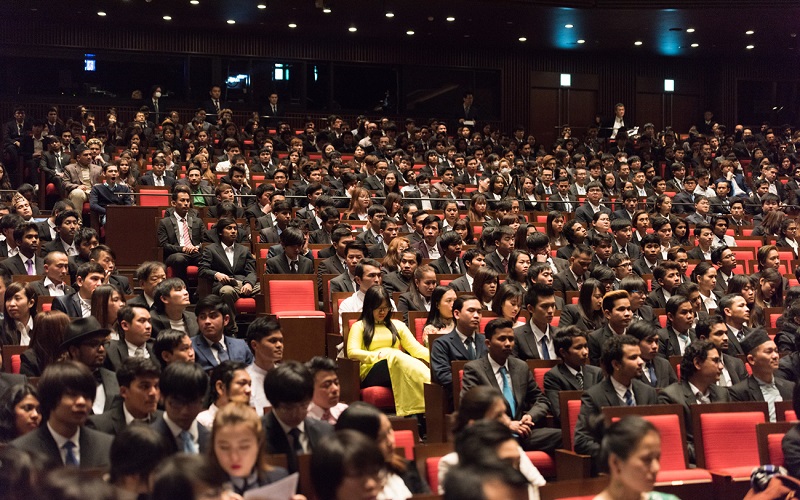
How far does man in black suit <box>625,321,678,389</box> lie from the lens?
13.1ft

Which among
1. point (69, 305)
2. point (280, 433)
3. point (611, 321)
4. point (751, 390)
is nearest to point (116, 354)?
point (69, 305)

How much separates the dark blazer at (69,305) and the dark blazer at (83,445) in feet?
5.47

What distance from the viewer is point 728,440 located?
11.4 ft

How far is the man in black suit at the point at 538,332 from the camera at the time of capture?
4.28m

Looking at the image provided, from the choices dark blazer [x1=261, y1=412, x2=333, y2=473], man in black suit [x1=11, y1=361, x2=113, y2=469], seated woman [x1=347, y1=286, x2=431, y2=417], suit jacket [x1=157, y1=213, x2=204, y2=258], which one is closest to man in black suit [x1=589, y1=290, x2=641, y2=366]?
seated woman [x1=347, y1=286, x2=431, y2=417]

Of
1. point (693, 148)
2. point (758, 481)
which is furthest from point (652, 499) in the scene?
point (693, 148)

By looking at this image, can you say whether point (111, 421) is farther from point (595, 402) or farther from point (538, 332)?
point (538, 332)

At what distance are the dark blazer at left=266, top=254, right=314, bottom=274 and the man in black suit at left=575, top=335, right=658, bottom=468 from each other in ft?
8.36

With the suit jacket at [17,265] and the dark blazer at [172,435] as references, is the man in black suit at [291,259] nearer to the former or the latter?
the suit jacket at [17,265]

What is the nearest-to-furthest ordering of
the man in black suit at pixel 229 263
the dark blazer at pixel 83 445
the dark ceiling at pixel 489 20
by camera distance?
the dark blazer at pixel 83 445, the man in black suit at pixel 229 263, the dark ceiling at pixel 489 20

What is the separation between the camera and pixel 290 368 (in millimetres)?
2854

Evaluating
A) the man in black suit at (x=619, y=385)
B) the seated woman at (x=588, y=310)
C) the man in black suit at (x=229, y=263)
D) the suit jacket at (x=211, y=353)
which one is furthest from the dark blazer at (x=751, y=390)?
the man in black suit at (x=229, y=263)

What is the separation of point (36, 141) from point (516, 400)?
7.36m

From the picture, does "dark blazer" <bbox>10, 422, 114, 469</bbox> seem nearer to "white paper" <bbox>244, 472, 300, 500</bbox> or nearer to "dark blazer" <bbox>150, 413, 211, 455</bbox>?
→ "dark blazer" <bbox>150, 413, 211, 455</bbox>
